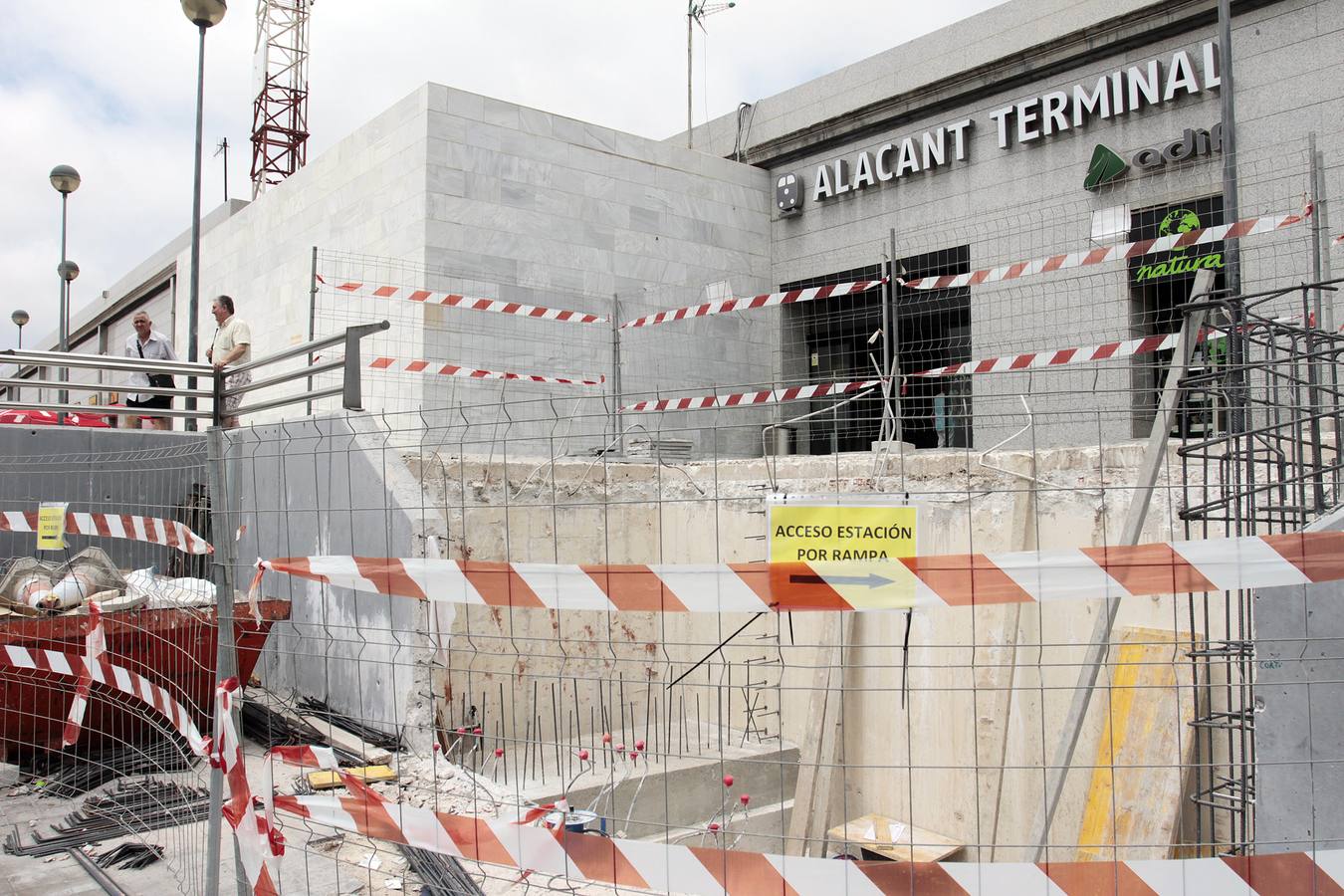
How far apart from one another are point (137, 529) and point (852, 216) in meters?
11.6

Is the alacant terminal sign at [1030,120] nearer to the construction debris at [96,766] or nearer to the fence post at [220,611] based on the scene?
the fence post at [220,611]

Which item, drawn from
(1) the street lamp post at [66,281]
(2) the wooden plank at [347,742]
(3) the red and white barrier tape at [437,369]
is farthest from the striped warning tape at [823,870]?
(1) the street lamp post at [66,281]

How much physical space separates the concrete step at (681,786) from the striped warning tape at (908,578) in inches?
163

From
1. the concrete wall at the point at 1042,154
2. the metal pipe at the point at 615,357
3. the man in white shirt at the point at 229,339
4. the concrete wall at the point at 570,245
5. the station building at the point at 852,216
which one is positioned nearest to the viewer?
the man in white shirt at the point at 229,339

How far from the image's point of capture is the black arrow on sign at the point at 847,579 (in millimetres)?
3023

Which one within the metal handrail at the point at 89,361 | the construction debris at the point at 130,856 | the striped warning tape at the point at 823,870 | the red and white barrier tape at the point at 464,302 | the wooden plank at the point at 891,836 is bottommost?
the wooden plank at the point at 891,836

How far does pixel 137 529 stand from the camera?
5.27m

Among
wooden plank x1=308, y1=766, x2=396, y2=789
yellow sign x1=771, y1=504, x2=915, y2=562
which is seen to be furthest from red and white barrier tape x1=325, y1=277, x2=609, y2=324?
yellow sign x1=771, y1=504, x2=915, y2=562

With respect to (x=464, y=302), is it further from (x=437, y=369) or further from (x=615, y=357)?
(x=615, y=357)

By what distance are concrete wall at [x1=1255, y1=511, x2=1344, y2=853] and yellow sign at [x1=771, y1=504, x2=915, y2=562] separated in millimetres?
1189

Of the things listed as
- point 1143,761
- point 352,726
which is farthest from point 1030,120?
point 352,726

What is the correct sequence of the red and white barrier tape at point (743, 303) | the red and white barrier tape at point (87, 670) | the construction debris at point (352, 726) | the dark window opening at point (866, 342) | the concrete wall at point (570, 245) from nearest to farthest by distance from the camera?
the red and white barrier tape at point (87, 670)
the construction debris at point (352, 726)
the red and white barrier tape at point (743, 303)
the concrete wall at point (570, 245)
the dark window opening at point (866, 342)

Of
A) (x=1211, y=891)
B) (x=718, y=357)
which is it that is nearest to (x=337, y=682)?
(x=1211, y=891)

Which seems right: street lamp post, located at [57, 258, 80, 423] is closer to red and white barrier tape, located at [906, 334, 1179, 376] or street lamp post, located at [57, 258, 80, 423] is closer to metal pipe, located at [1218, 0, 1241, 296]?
red and white barrier tape, located at [906, 334, 1179, 376]
